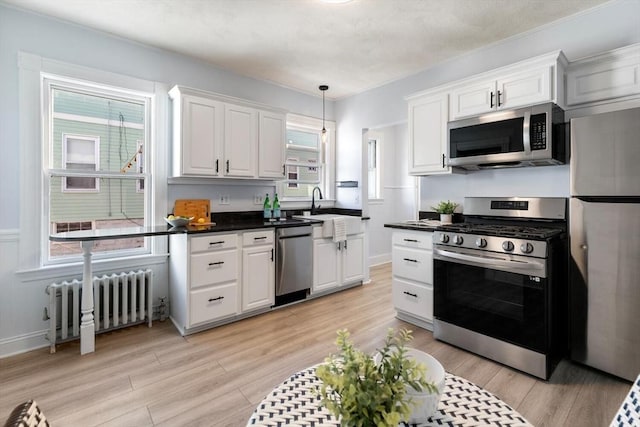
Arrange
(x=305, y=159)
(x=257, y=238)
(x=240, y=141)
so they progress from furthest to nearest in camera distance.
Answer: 1. (x=305, y=159)
2. (x=240, y=141)
3. (x=257, y=238)

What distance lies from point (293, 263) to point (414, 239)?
53.0 inches

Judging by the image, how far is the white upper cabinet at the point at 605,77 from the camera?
226 centimetres

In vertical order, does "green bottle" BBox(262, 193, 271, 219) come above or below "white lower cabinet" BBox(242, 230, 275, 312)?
above

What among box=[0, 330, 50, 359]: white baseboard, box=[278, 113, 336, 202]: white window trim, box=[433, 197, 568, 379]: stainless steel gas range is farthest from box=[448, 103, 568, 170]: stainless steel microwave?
box=[0, 330, 50, 359]: white baseboard

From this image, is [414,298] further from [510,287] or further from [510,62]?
[510,62]

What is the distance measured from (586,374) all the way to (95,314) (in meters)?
3.83

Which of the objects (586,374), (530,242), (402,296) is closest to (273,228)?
(402,296)

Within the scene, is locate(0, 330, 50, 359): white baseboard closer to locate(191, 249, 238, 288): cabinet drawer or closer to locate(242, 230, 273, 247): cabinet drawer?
locate(191, 249, 238, 288): cabinet drawer

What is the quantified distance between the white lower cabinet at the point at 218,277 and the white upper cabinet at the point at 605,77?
2.95m

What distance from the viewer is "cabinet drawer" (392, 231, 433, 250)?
113 inches

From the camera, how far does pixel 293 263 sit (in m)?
3.52

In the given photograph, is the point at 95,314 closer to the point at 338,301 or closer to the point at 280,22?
the point at 338,301

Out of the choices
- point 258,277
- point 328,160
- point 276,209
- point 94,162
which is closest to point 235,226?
point 258,277

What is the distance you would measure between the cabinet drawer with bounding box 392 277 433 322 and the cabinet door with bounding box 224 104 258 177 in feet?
6.55
